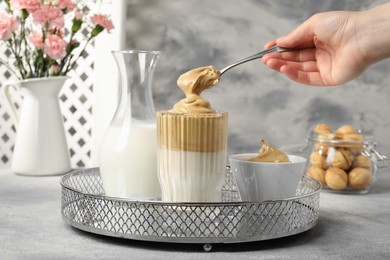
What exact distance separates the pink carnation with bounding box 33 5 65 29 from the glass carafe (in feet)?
1.73

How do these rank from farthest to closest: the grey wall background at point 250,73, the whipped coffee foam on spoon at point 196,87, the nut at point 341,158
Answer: the grey wall background at point 250,73 → the nut at point 341,158 → the whipped coffee foam on spoon at point 196,87

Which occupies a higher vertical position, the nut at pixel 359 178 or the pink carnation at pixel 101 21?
the pink carnation at pixel 101 21

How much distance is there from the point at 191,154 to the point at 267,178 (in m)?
0.16

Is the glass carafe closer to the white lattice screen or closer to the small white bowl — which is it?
the small white bowl

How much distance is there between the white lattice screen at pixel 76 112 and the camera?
216 cm

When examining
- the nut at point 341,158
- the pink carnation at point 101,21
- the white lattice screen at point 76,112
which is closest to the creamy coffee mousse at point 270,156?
the nut at point 341,158

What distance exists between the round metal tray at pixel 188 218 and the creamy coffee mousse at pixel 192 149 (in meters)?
0.04

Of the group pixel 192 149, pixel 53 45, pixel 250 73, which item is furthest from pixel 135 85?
pixel 250 73

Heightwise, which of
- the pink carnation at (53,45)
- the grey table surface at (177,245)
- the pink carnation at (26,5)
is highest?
the pink carnation at (26,5)

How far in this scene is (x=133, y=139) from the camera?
4.32 ft

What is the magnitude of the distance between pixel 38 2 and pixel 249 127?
2.53ft

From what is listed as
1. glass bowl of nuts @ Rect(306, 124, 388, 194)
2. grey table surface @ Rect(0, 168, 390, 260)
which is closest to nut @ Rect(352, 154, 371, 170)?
glass bowl of nuts @ Rect(306, 124, 388, 194)

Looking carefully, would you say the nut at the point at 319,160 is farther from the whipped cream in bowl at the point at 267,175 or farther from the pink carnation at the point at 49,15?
the pink carnation at the point at 49,15

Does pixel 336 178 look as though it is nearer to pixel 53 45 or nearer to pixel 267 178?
pixel 267 178
